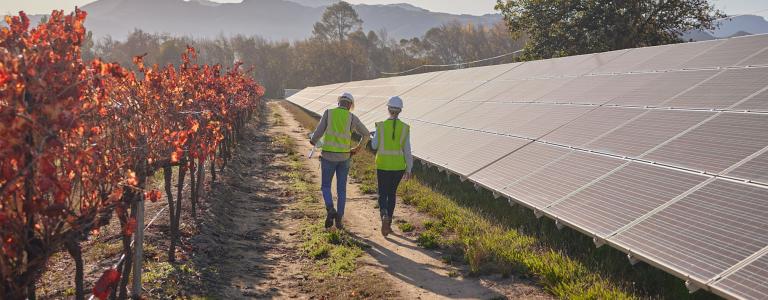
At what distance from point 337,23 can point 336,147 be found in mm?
144301

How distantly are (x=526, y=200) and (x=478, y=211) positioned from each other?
81.3 inches

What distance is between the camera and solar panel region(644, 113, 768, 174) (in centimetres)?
696

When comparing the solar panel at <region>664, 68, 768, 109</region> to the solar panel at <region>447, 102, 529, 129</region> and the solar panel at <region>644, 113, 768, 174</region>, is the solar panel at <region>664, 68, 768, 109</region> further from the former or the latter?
the solar panel at <region>447, 102, 529, 129</region>

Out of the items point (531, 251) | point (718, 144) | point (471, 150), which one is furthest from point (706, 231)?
point (471, 150)

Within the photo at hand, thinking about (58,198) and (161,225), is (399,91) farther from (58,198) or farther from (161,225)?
(58,198)

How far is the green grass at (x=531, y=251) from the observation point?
6.45 m

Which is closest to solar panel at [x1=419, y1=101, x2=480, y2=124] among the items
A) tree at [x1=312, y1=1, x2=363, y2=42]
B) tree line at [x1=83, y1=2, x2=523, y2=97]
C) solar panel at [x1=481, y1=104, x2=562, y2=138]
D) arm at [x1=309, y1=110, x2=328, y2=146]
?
solar panel at [x1=481, y1=104, x2=562, y2=138]

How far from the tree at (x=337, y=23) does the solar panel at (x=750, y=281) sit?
146 meters

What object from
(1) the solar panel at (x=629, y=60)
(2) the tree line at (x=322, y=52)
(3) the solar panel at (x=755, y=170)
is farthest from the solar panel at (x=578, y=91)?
(2) the tree line at (x=322, y=52)

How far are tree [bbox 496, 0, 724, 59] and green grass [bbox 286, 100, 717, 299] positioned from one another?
81.3 feet

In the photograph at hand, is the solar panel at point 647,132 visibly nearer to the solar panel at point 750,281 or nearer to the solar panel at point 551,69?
the solar panel at point 750,281

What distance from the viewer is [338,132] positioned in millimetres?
9742

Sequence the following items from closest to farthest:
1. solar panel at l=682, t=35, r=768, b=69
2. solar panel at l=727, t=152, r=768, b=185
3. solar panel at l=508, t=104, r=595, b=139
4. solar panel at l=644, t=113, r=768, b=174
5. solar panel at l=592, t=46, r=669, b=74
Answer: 1. solar panel at l=727, t=152, r=768, b=185
2. solar panel at l=644, t=113, r=768, b=174
3. solar panel at l=682, t=35, r=768, b=69
4. solar panel at l=508, t=104, r=595, b=139
5. solar panel at l=592, t=46, r=669, b=74

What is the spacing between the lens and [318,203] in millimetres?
12734
